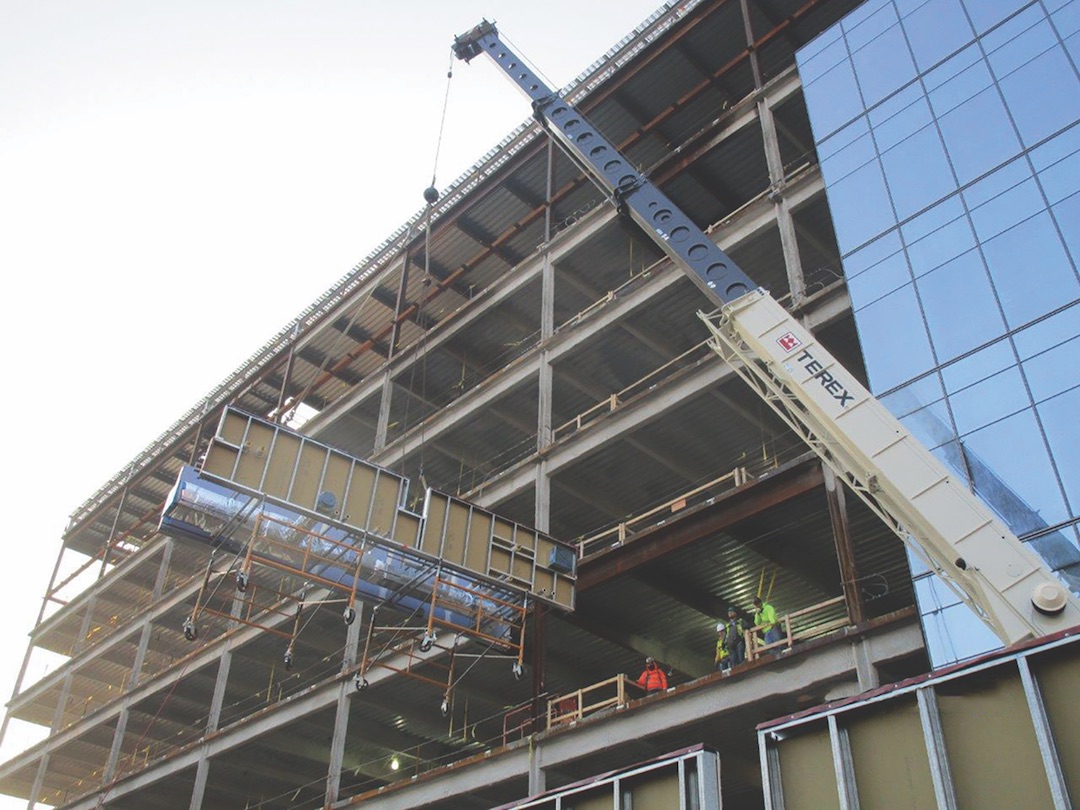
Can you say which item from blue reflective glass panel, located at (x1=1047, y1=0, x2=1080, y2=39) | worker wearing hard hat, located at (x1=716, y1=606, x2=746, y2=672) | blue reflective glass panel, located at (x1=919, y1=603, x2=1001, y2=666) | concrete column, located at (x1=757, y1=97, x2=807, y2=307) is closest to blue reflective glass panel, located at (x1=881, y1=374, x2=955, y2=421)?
blue reflective glass panel, located at (x1=919, y1=603, x2=1001, y2=666)

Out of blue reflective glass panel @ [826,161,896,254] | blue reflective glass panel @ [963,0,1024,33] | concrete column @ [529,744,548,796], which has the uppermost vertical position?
blue reflective glass panel @ [963,0,1024,33]

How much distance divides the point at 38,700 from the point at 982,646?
5479 centimetres

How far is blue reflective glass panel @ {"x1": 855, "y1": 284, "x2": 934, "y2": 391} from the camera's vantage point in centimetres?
2064

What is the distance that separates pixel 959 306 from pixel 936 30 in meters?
8.64

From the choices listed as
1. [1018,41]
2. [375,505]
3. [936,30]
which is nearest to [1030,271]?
[1018,41]

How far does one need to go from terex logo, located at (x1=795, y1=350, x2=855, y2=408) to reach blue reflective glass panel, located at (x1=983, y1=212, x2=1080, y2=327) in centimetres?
547

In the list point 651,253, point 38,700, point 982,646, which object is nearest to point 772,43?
point 651,253

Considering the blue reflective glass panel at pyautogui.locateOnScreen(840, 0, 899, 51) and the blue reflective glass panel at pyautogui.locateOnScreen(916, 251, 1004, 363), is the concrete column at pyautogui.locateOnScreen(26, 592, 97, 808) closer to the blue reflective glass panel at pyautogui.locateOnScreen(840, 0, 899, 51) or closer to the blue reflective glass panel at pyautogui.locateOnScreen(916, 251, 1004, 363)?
the blue reflective glass panel at pyautogui.locateOnScreen(840, 0, 899, 51)

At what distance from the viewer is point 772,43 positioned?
32781 millimetres

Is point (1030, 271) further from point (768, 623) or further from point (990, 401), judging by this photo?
point (768, 623)

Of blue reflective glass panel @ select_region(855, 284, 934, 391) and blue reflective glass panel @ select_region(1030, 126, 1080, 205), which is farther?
blue reflective glass panel @ select_region(855, 284, 934, 391)

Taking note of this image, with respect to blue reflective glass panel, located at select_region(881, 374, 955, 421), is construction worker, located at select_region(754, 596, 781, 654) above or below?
below

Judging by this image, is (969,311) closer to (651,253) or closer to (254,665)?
(651,253)

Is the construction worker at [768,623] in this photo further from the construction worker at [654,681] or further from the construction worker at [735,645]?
the construction worker at [654,681]
